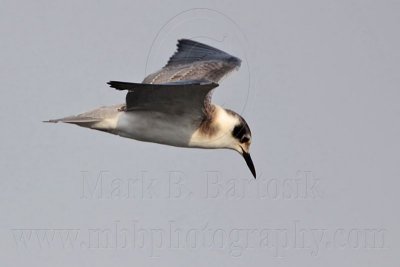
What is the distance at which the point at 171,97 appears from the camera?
14.1 meters

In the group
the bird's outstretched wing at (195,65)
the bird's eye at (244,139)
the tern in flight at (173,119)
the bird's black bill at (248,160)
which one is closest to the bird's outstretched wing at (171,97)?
the tern in flight at (173,119)

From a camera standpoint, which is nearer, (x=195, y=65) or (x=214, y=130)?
(x=214, y=130)

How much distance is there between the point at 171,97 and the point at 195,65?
2.49 meters

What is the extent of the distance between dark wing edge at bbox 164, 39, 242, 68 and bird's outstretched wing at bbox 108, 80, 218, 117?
7.39 ft

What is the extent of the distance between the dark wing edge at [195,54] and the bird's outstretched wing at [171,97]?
2.25 metres

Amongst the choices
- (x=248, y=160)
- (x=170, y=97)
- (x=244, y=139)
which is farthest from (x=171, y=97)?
(x=248, y=160)

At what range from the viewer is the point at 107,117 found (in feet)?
47.9

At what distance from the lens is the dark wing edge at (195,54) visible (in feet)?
55.4

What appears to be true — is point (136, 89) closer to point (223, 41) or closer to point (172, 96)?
point (172, 96)

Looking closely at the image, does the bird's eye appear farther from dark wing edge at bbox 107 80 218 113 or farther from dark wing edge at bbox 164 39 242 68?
dark wing edge at bbox 164 39 242 68

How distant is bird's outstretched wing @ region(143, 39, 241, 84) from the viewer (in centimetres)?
1605

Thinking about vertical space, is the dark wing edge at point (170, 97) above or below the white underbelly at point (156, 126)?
above

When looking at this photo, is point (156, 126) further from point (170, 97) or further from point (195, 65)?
point (195, 65)

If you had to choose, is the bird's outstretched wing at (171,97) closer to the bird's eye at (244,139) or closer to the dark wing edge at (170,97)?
the dark wing edge at (170,97)
